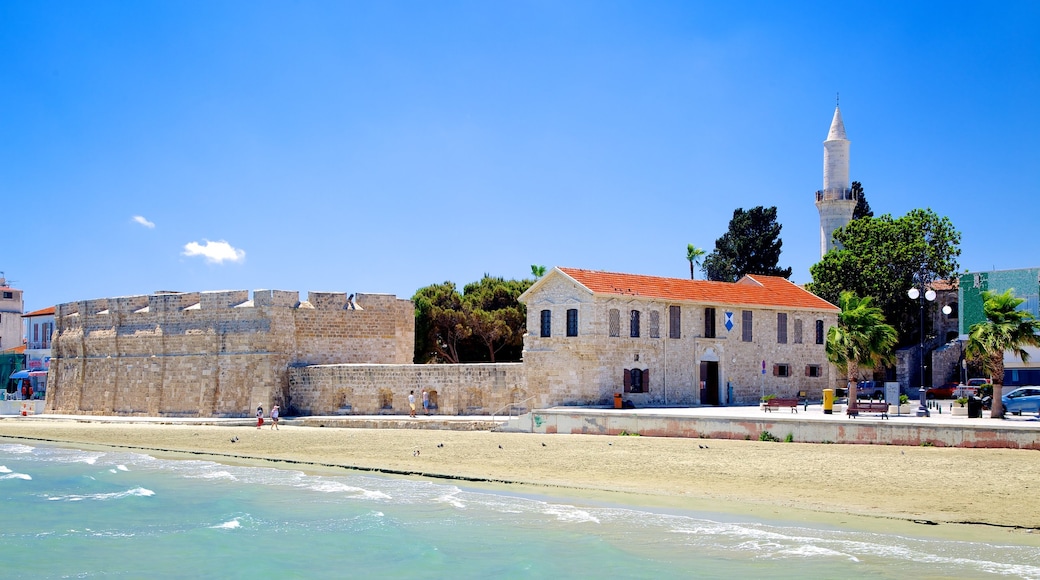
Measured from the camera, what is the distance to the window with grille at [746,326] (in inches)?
1302

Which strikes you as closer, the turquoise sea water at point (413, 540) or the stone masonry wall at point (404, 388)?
the turquoise sea water at point (413, 540)

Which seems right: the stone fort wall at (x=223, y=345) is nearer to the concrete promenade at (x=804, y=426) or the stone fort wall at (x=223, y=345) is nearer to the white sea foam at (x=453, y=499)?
the concrete promenade at (x=804, y=426)

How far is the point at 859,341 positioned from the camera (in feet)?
87.0

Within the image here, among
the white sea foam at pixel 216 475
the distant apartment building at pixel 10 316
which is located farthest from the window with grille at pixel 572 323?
the distant apartment building at pixel 10 316

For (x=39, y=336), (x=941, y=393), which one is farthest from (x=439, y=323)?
(x=39, y=336)

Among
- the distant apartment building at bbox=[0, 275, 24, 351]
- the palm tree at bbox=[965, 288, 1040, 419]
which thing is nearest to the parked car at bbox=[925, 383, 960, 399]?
the palm tree at bbox=[965, 288, 1040, 419]

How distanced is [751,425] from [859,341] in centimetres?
540

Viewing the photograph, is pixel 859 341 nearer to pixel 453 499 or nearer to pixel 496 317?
pixel 453 499

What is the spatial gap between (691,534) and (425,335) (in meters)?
35.0

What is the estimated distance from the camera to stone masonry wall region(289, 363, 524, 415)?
30438 millimetres

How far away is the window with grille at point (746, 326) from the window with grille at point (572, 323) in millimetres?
6849

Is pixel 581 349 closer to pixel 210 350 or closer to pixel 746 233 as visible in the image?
pixel 210 350

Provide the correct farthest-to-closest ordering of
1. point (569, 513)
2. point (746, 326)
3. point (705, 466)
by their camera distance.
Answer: point (746, 326), point (705, 466), point (569, 513)

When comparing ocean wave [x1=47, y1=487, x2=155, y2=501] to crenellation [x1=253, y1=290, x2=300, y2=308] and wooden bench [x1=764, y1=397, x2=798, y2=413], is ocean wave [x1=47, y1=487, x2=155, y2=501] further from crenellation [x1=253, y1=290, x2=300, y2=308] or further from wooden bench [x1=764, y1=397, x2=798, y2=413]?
wooden bench [x1=764, y1=397, x2=798, y2=413]
